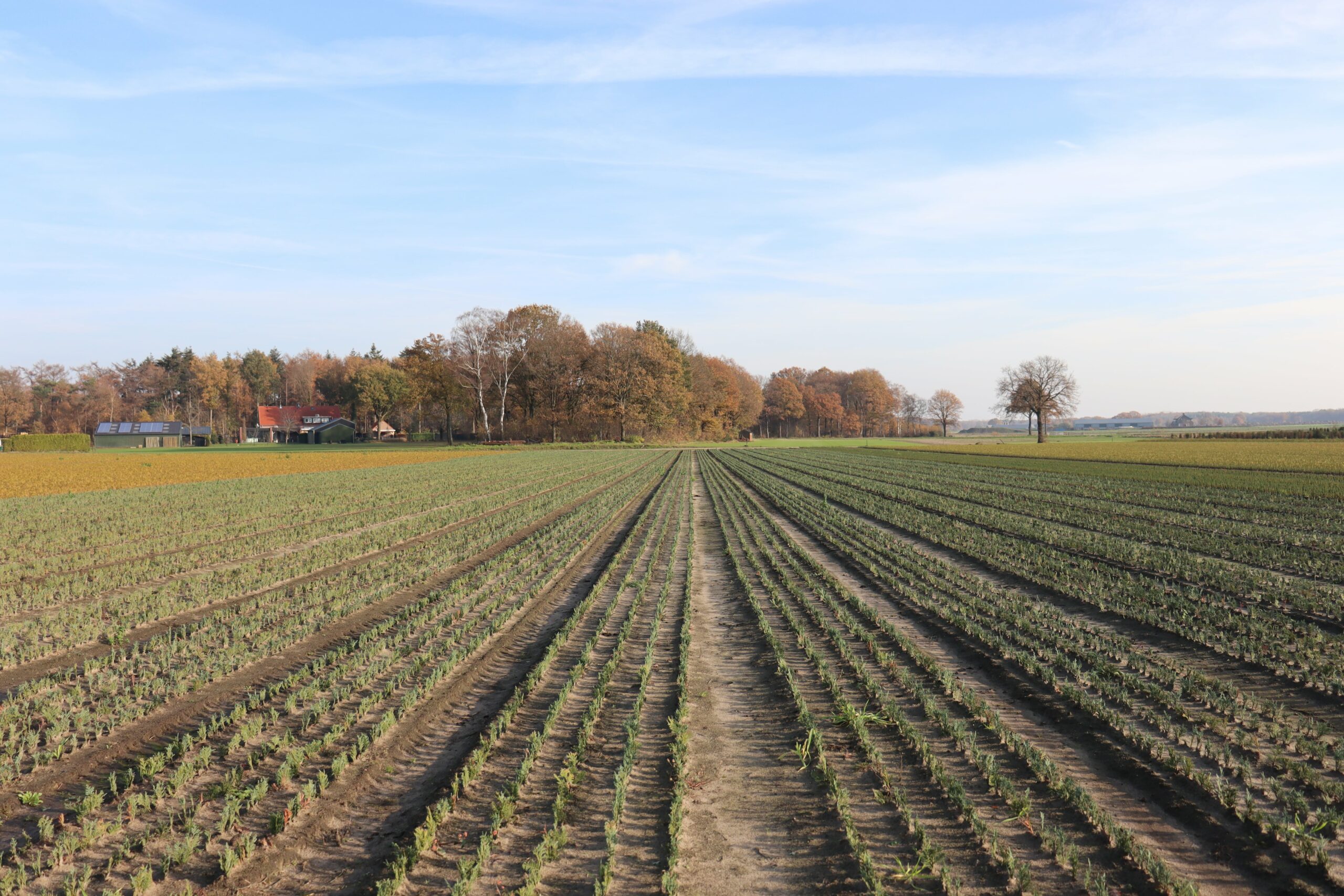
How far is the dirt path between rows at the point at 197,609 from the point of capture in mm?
7762

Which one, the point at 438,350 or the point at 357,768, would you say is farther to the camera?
the point at 438,350

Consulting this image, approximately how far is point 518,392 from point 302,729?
84.1 meters

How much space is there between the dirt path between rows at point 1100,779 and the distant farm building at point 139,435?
113518 millimetres

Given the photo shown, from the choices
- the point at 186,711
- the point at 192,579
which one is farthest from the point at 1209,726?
the point at 192,579

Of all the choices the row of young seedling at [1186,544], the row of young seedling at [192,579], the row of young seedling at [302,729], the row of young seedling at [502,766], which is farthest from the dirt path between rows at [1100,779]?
the row of young seedling at [192,579]

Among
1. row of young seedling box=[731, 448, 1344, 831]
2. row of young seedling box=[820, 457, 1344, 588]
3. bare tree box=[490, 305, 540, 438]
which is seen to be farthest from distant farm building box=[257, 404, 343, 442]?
row of young seedling box=[731, 448, 1344, 831]

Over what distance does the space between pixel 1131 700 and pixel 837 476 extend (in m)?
28.6

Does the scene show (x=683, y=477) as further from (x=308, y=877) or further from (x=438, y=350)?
(x=438, y=350)

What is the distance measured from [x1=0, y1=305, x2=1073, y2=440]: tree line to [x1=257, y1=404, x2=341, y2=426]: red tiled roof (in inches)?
98.0

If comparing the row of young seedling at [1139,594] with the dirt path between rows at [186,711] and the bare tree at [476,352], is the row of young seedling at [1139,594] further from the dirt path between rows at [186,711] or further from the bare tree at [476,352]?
the bare tree at [476,352]

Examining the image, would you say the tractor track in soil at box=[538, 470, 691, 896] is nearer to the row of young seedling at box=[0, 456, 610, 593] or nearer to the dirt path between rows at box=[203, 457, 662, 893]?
the dirt path between rows at box=[203, 457, 662, 893]

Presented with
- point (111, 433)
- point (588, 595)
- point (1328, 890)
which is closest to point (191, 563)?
point (588, 595)

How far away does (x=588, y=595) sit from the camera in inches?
440

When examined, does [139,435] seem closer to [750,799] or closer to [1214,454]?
[750,799]
